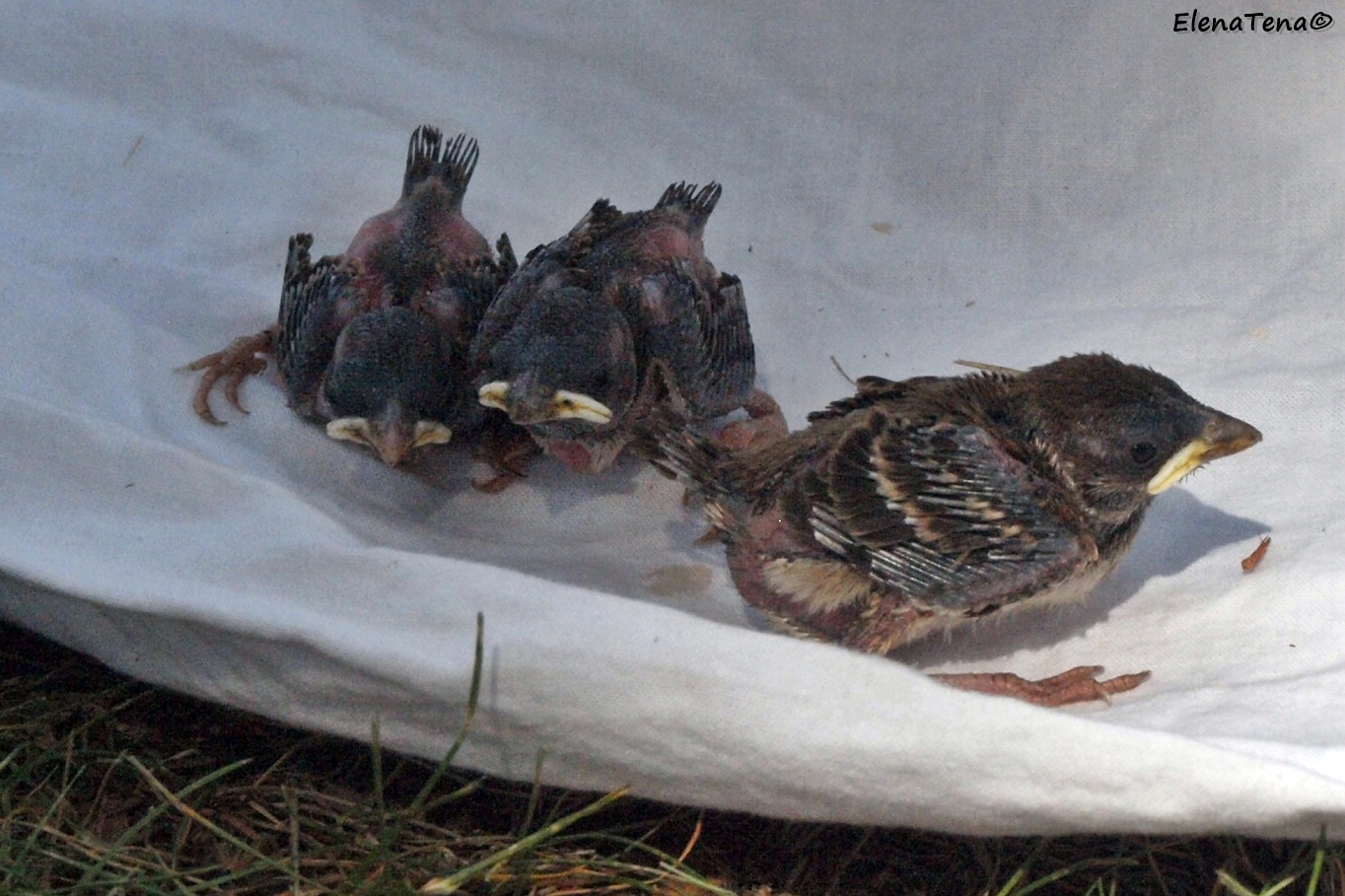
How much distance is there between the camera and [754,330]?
171cm

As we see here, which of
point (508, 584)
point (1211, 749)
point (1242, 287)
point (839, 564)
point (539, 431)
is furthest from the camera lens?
point (1242, 287)

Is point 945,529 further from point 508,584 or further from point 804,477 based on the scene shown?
point 508,584

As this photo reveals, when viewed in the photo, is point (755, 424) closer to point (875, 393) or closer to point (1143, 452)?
point (875, 393)

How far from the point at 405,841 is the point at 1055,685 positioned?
1.88 ft

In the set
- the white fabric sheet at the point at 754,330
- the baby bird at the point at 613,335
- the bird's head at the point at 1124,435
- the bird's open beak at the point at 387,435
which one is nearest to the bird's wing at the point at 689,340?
the baby bird at the point at 613,335

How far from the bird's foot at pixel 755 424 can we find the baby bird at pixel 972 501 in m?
0.26

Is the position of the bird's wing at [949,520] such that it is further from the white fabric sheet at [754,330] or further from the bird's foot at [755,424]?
the bird's foot at [755,424]

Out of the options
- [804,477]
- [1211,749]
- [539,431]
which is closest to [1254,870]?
[1211,749]

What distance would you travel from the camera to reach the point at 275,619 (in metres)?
1.04

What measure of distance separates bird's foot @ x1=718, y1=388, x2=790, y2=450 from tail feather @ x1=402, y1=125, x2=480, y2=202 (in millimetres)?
418

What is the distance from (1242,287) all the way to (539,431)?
2.96ft

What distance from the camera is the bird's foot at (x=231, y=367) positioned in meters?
1.47

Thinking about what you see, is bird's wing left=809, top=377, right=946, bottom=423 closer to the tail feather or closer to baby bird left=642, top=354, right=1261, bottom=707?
baby bird left=642, top=354, right=1261, bottom=707

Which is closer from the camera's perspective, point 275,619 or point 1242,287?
point 275,619
